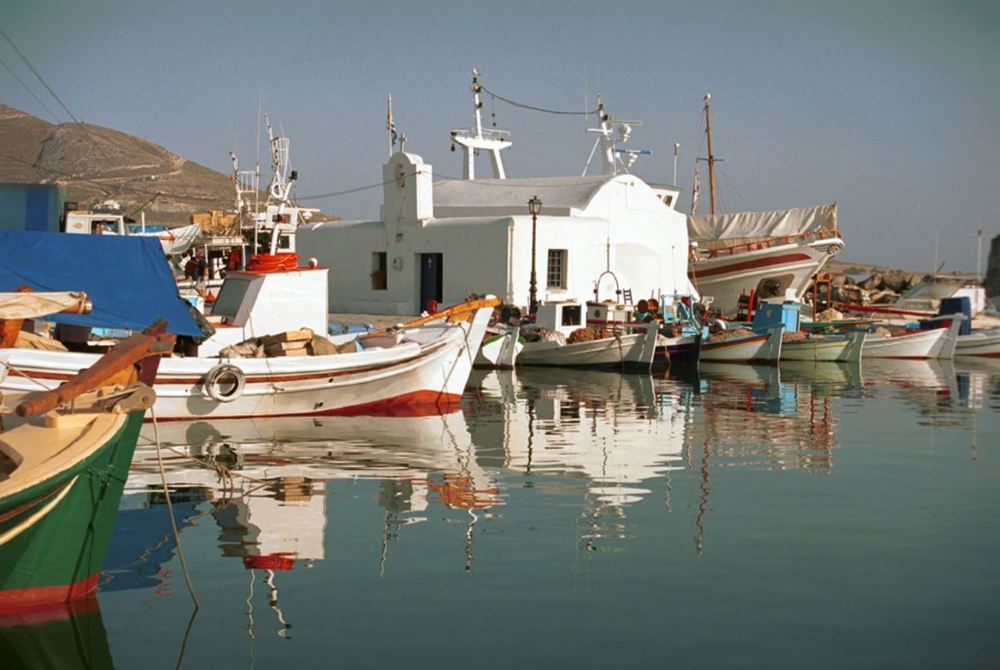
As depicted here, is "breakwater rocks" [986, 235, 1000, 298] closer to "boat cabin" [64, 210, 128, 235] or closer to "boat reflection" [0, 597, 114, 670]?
"boat cabin" [64, 210, 128, 235]

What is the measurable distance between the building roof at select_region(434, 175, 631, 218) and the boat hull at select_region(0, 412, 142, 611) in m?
30.7

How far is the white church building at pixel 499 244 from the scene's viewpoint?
35.7 meters

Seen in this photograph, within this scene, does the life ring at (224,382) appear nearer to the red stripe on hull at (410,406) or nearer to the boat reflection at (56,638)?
the red stripe on hull at (410,406)

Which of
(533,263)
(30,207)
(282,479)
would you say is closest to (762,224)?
(533,263)

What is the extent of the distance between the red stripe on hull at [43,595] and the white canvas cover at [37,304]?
3727mm

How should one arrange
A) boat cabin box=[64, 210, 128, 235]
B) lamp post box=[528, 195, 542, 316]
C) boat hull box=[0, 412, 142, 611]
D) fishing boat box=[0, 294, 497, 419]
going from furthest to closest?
lamp post box=[528, 195, 542, 316] → boat cabin box=[64, 210, 128, 235] → fishing boat box=[0, 294, 497, 419] → boat hull box=[0, 412, 142, 611]

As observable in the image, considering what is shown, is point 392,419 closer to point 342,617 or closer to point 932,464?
point 932,464

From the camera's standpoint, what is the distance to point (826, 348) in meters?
33.3

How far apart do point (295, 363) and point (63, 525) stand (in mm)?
10316

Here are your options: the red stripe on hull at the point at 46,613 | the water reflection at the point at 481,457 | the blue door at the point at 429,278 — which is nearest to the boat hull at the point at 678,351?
the water reflection at the point at 481,457

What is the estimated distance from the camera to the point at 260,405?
59.5 ft

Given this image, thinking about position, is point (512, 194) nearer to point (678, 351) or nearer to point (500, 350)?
point (678, 351)

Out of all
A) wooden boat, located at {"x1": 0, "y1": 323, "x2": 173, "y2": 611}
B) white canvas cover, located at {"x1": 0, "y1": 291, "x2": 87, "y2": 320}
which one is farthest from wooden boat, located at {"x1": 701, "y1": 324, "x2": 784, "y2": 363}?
wooden boat, located at {"x1": 0, "y1": 323, "x2": 173, "y2": 611}

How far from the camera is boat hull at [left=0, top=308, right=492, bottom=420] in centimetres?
1566
